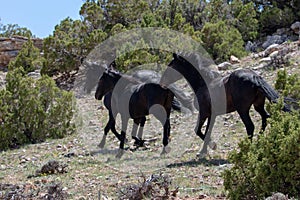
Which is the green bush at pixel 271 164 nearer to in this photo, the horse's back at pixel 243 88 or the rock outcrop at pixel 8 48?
the horse's back at pixel 243 88

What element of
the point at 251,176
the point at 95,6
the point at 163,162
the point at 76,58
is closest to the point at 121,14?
the point at 95,6

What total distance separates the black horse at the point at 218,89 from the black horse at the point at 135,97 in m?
0.55

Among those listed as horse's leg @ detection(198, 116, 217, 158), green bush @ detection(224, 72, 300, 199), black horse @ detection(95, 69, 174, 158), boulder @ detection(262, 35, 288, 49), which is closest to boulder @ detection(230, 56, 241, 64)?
boulder @ detection(262, 35, 288, 49)

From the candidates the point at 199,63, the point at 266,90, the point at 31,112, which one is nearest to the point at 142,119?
the point at 199,63

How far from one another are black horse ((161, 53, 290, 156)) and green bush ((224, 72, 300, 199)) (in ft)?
9.86

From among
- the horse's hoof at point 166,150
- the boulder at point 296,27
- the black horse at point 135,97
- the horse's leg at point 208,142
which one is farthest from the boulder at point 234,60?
the horse's leg at point 208,142

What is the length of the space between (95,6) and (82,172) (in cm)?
1505

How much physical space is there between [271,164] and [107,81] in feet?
19.6

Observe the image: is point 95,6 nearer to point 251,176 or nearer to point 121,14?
point 121,14

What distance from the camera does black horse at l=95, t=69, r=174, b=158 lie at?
8633 millimetres

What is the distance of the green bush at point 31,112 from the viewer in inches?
475

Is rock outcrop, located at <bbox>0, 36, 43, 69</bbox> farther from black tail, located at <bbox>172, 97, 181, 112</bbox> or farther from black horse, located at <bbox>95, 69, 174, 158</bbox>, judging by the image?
black tail, located at <bbox>172, 97, 181, 112</bbox>

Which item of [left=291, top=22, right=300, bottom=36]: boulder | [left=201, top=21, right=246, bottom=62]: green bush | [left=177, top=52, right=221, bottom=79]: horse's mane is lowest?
[left=177, top=52, right=221, bottom=79]: horse's mane

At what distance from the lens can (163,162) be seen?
7.71m
